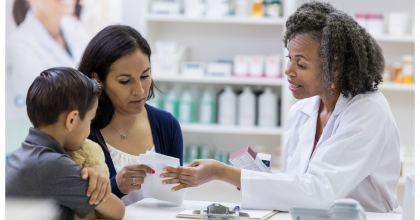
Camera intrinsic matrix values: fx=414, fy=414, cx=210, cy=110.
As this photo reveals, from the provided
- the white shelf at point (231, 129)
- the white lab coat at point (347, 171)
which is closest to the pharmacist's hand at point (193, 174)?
the white lab coat at point (347, 171)

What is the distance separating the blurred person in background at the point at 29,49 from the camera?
226 cm

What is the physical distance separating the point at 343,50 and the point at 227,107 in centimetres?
190

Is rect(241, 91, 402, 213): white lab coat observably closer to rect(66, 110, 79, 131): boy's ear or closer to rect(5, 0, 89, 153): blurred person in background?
rect(66, 110, 79, 131): boy's ear

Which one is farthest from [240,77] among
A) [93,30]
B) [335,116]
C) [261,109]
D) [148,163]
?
[148,163]

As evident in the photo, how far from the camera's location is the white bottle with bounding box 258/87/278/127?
11.1ft

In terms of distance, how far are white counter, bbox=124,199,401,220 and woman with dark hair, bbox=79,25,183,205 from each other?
8 centimetres

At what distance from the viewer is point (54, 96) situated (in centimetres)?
115

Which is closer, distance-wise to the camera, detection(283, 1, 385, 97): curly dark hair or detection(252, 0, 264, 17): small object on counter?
detection(283, 1, 385, 97): curly dark hair

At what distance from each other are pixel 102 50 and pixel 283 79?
1975 millimetres

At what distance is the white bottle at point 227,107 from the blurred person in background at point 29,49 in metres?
1.26

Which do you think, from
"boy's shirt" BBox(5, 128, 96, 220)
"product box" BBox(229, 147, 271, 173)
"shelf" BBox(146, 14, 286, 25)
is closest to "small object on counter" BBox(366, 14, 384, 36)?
"shelf" BBox(146, 14, 286, 25)

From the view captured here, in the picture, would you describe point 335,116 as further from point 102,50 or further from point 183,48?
point 183,48

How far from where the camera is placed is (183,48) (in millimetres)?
3551

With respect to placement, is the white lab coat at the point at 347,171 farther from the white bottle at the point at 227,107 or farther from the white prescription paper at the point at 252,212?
the white bottle at the point at 227,107
